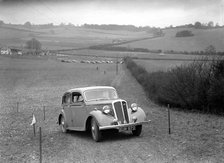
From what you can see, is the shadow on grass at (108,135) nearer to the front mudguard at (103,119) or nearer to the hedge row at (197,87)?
the front mudguard at (103,119)

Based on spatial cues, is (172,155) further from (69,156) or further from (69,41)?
(69,41)

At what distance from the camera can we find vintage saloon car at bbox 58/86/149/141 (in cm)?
1324

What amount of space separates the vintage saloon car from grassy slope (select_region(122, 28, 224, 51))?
790 inches

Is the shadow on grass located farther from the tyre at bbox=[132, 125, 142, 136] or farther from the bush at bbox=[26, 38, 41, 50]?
the bush at bbox=[26, 38, 41, 50]

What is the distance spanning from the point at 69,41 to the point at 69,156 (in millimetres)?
83136

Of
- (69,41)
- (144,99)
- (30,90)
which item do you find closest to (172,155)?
(144,99)

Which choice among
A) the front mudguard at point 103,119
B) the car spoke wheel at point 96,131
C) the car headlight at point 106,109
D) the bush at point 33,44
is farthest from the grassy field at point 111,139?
the bush at point 33,44

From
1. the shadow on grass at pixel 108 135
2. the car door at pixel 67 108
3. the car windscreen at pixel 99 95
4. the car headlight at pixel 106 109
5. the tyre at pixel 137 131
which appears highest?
the car windscreen at pixel 99 95

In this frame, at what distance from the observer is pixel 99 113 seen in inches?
526

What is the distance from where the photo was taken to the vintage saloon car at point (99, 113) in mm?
13242

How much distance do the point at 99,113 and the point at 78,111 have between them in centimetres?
167

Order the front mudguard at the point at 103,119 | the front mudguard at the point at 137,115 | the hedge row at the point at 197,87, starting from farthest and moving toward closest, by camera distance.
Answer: the hedge row at the point at 197,87
the front mudguard at the point at 137,115
the front mudguard at the point at 103,119

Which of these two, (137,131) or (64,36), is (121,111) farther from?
(64,36)

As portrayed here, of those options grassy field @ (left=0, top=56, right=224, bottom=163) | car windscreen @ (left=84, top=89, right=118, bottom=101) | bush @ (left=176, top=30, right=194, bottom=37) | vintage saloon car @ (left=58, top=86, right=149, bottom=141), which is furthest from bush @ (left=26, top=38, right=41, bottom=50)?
car windscreen @ (left=84, top=89, right=118, bottom=101)
